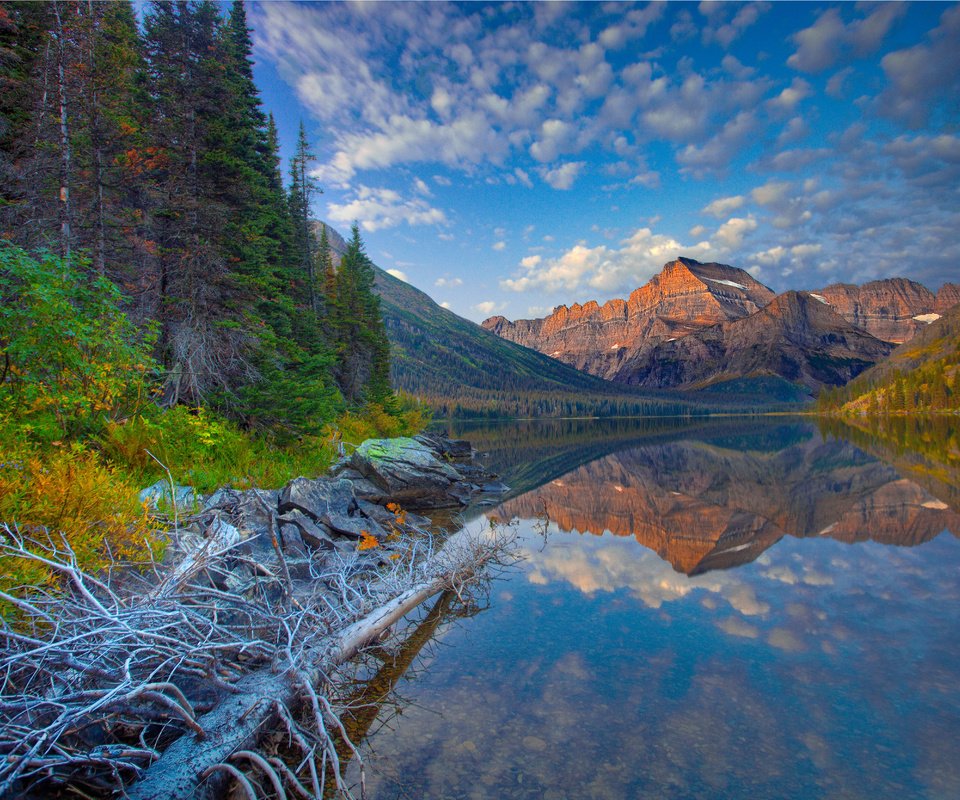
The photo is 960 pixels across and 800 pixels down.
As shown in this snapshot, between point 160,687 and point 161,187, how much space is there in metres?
17.3

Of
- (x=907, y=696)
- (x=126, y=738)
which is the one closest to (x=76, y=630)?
(x=126, y=738)

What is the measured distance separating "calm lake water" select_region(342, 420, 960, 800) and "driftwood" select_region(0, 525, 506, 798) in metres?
1.08

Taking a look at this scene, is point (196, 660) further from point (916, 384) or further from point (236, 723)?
point (916, 384)

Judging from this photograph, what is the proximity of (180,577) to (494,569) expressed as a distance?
301 inches

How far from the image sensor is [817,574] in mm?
11352

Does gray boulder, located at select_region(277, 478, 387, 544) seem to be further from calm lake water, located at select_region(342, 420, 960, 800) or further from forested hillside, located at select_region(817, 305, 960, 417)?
forested hillside, located at select_region(817, 305, 960, 417)

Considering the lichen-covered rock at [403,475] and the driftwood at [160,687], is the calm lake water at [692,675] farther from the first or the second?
the lichen-covered rock at [403,475]

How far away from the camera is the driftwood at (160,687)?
3926mm

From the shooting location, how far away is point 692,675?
706cm

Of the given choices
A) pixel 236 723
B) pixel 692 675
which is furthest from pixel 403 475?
pixel 236 723

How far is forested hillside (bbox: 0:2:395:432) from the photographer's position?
47.4ft

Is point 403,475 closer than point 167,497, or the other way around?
point 167,497

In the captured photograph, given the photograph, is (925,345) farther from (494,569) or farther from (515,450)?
(494,569)

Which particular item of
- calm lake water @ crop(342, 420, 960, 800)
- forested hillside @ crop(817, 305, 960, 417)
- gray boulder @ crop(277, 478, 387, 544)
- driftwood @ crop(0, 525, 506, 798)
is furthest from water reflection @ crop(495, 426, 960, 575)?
forested hillside @ crop(817, 305, 960, 417)
